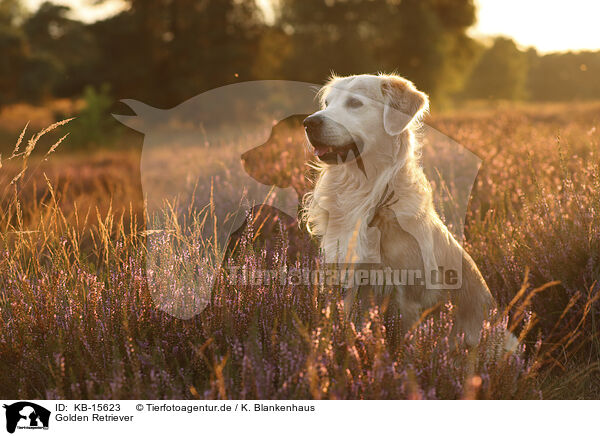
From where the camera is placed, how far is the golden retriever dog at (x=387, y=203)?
9.67 feet

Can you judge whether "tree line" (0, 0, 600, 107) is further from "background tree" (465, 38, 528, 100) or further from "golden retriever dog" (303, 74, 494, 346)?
"background tree" (465, 38, 528, 100)

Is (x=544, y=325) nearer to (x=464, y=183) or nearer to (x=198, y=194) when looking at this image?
(x=464, y=183)

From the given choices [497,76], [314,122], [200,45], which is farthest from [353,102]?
[497,76]

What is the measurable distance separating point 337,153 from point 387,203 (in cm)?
49

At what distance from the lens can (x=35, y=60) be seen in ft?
53.3

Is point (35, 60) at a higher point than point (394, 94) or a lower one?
higher

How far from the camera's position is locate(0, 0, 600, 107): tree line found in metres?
16.4

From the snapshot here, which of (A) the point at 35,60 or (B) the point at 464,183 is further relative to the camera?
(A) the point at 35,60
